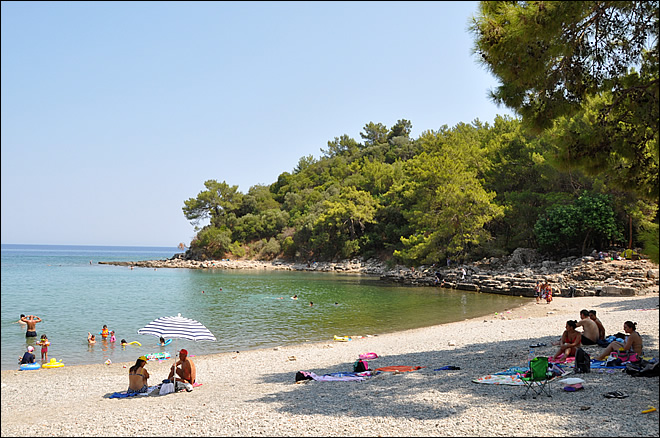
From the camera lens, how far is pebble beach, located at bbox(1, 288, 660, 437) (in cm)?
623

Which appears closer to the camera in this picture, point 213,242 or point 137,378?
point 137,378

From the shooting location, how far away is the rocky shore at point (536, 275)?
26.9m

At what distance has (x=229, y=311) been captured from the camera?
26.9 meters

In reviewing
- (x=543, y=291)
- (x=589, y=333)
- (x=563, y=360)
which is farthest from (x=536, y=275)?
(x=563, y=360)

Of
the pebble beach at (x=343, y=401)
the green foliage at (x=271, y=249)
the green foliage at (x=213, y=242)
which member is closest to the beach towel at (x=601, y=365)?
the pebble beach at (x=343, y=401)

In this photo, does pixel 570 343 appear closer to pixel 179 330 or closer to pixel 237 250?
pixel 179 330

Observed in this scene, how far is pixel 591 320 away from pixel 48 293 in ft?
122

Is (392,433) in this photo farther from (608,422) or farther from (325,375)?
(325,375)

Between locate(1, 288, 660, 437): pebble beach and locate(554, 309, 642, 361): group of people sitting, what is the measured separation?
386 millimetres

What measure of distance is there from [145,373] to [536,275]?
28.8 meters

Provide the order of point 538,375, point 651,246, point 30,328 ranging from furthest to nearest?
1. point 30,328
2. point 538,375
3. point 651,246

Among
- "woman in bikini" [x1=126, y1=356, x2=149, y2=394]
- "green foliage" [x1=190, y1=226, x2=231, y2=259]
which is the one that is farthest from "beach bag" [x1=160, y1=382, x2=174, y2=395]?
"green foliage" [x1=190, y1=226, x2=231, y2=259]

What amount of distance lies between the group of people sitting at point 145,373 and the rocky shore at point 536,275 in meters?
23.4

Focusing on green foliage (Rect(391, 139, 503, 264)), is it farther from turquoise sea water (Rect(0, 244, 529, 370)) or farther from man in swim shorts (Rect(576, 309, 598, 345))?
man in swim shorts (Rect(576, 309, 598, 345))
